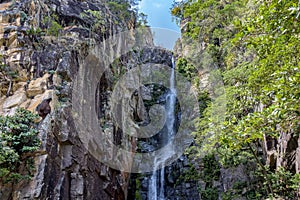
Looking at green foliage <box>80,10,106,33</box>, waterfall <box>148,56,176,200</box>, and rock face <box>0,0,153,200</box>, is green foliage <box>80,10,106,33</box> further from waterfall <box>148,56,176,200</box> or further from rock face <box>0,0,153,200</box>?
waterfall <box>148,56,176,200</box>

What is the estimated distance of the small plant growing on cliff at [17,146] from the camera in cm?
Result: 607

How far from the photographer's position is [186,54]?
18.0 metres

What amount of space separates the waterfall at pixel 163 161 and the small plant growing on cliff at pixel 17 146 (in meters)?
8.39

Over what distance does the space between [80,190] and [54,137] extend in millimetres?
1767

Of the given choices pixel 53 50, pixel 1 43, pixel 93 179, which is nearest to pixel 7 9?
pixel 1 43

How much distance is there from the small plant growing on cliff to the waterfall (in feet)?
27.5

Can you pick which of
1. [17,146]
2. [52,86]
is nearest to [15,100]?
[52,86]

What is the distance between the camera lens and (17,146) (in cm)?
651

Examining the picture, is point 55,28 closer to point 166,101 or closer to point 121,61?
point 121,61

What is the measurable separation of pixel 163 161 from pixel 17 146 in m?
9.75

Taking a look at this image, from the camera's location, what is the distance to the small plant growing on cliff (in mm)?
6074


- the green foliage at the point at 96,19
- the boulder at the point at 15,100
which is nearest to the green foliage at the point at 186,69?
the green foliage at the point at 96,19

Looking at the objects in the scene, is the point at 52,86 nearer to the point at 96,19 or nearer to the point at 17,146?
the point at 17,146

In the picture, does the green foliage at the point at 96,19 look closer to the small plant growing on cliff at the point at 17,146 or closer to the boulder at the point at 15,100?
the boulder at the point at 15,100
